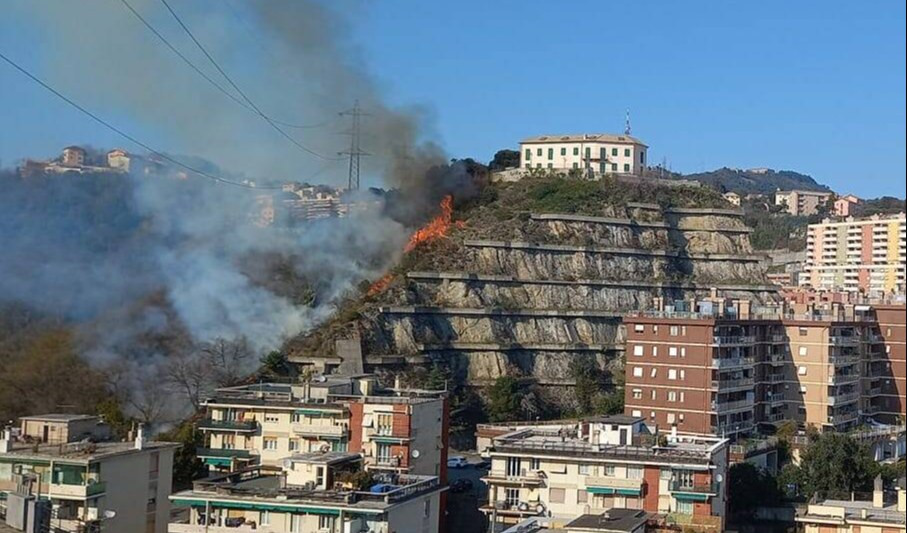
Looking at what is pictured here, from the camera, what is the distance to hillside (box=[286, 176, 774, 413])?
34.8 meters

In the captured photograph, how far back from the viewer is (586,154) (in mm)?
48031

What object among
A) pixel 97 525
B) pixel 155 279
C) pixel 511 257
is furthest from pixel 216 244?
pixel 97 525

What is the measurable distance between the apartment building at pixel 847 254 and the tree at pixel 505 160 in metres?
14.3

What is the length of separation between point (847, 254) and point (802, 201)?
20.5 metres

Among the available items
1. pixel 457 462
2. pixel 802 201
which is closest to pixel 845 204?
pixel 802 201

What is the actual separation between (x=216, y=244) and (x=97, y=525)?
24.0m

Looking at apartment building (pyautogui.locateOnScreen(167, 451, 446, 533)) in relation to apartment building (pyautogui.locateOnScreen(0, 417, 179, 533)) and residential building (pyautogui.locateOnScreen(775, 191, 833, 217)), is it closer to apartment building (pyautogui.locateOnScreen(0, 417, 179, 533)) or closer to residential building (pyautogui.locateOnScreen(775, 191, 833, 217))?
apartment building (pyautogui.locateOnScreen(0, 417, 179, 533))

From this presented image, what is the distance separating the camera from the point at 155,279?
3484 centimetres

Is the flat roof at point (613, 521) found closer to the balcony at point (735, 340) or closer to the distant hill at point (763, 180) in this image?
the balcony at point (735, 340)

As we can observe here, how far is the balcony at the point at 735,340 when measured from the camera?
90.3 feet

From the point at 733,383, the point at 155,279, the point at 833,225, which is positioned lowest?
the point at 733,383

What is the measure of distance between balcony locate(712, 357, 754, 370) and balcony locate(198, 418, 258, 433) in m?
11.9

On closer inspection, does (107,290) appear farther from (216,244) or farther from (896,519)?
(896,519)

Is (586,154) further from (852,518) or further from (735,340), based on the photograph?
(852,518)
